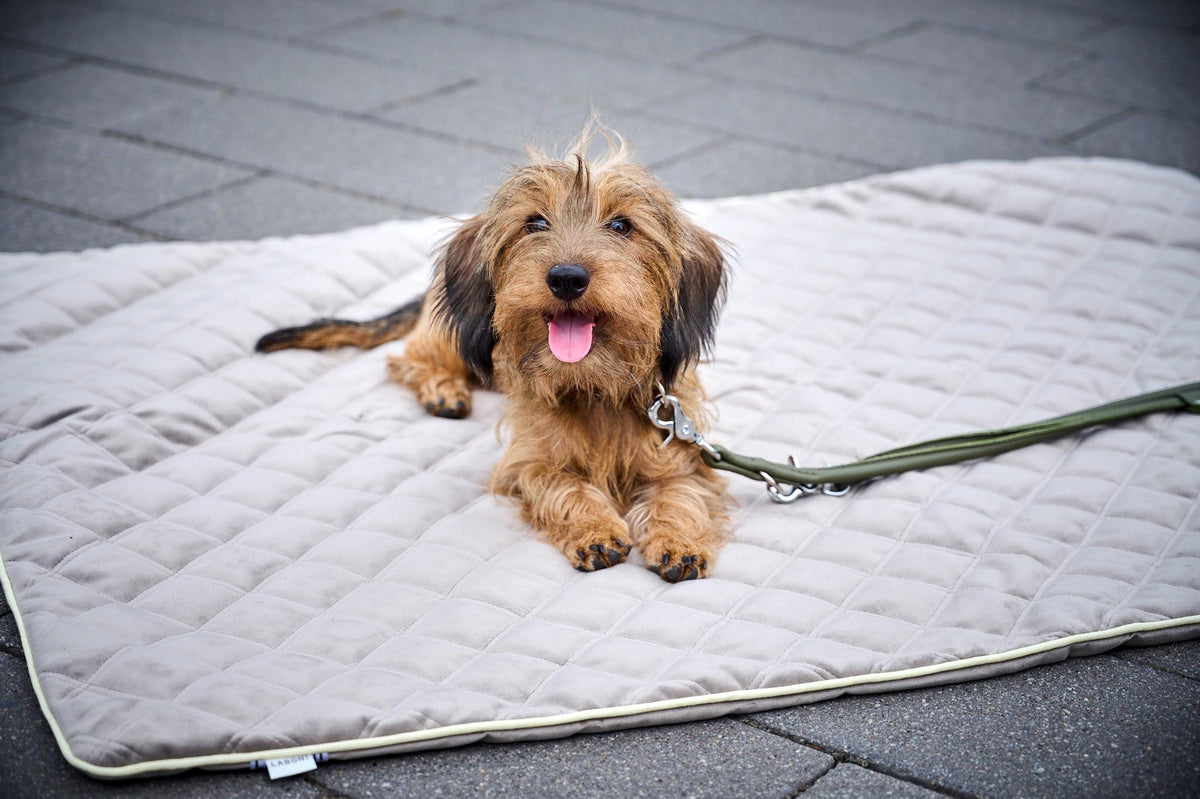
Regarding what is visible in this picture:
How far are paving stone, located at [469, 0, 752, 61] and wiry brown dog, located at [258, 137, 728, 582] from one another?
5037 mm

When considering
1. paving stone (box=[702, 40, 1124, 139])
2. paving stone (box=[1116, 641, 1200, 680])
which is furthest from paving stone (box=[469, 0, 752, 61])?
paving stone (box=[1116, 641, 1200, 680])

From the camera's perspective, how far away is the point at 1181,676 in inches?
104

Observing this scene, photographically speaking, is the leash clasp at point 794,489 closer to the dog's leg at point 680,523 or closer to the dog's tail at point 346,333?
the dog's leg at point 680,523

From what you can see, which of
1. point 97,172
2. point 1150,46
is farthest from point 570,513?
point 1150,46

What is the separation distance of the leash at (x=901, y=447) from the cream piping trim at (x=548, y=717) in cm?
77

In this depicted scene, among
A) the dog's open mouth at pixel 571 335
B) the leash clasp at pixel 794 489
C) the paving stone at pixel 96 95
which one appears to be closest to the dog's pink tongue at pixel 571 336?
the dog's open mouth at pixel 571 335

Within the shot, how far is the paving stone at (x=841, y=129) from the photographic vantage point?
6.32 metres

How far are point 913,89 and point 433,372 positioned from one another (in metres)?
4.67

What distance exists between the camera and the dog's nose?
2.79m

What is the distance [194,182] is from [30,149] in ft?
3.20

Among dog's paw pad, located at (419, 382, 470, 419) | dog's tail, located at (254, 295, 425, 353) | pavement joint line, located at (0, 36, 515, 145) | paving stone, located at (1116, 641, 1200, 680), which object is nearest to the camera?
paving stone, located at (1116, 641, 1200, 680)

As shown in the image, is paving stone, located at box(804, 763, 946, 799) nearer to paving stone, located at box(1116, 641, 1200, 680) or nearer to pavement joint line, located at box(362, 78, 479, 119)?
paving stone, located at box(1116, 641, 1200, 680)

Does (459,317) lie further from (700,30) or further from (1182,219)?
(700,30)

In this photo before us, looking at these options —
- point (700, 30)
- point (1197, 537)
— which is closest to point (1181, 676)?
point (1197, 537)
